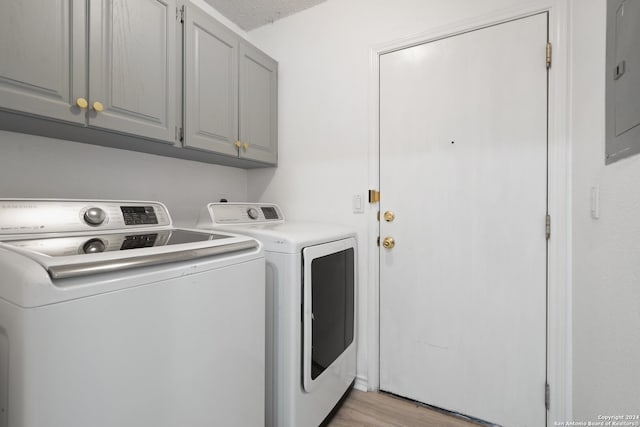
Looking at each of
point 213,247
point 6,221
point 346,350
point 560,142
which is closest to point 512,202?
point 560,142

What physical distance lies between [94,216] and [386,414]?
1769 millimetres

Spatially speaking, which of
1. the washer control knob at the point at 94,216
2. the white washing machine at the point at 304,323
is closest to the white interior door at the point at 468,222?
the white washing machine at the point at 304,323

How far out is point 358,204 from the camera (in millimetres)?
1833

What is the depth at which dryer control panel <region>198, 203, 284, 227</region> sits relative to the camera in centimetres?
165

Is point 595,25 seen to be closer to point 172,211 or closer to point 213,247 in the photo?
point 213,247

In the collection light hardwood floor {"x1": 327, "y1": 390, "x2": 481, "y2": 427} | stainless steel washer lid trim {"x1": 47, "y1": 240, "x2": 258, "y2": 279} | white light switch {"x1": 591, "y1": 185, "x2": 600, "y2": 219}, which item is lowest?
light hardwood floor {"x1": 327, "y1": 390, "x2": 481, "y2": 427}

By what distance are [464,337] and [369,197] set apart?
951 mm

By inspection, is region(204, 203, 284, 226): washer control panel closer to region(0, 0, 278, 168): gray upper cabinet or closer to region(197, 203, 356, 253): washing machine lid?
region(197, 203, 356, 253): washing machine lid

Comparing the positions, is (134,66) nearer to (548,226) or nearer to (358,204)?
(358,204)

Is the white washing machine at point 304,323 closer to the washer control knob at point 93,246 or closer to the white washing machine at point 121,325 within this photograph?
the white washing machine at point 121,325

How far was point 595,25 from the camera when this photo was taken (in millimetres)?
1056

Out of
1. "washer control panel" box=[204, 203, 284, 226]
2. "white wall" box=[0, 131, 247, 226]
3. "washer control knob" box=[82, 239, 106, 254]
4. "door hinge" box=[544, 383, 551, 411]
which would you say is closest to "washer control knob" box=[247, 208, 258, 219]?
"washer control panel" box=[204, 203, 284, 226]

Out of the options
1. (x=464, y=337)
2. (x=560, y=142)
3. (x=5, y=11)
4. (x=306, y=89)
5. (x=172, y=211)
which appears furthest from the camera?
(x=306, y=89)

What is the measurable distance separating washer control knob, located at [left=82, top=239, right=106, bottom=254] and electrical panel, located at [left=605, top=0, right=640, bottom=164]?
4.82 ft
